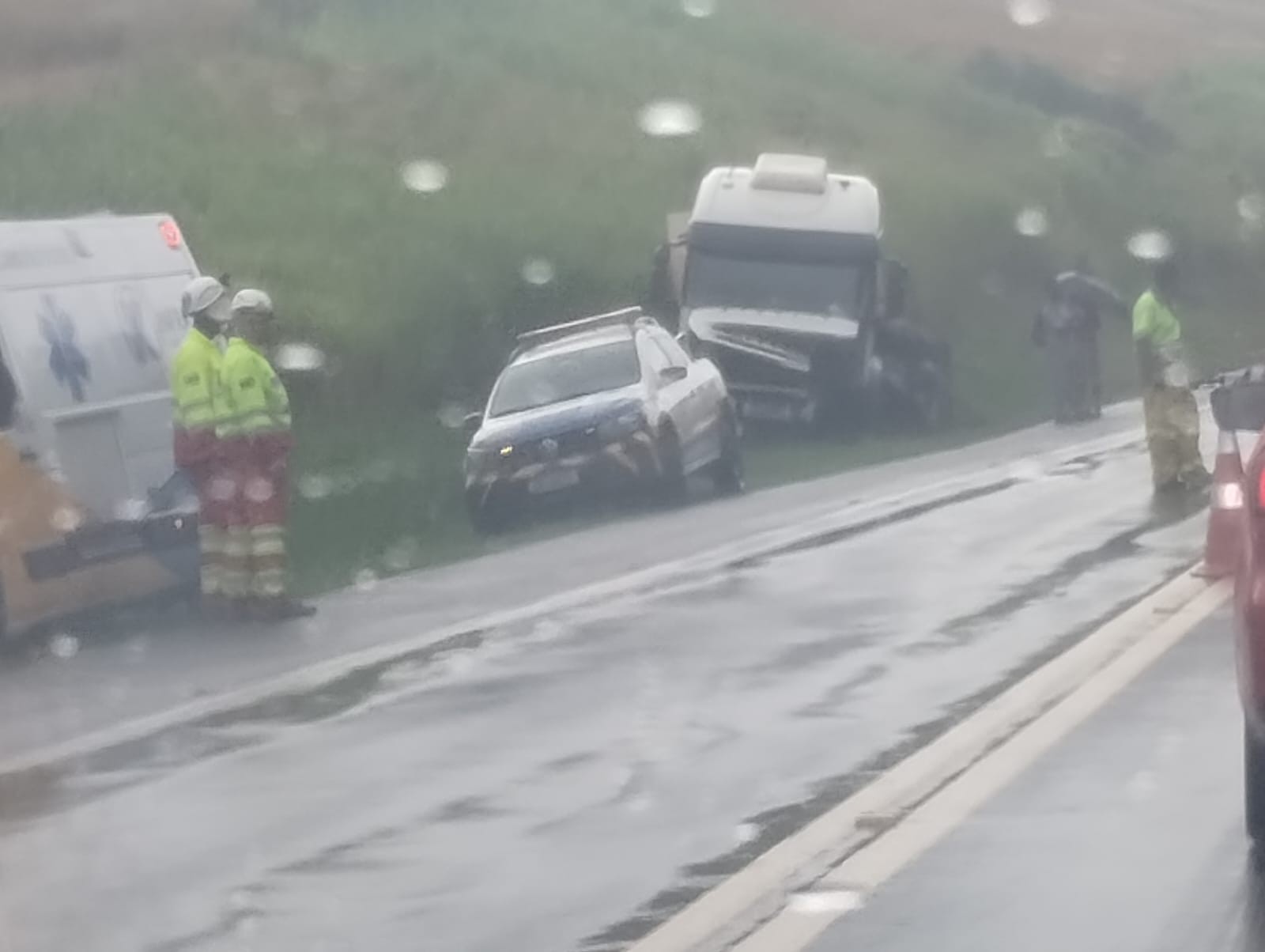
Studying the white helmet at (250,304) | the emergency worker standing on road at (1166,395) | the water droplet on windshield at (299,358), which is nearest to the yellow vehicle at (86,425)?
the white helmet at (250,304)

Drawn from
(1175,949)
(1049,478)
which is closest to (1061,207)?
(1049,478)

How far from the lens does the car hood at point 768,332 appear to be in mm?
31422

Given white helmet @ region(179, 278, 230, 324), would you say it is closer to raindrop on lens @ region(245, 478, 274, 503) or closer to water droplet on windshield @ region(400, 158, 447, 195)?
raindrop on lens @ region(245, 478, 274, 503)

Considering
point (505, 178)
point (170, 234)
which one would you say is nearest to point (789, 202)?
point (505, 178)

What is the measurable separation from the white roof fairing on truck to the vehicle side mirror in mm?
544

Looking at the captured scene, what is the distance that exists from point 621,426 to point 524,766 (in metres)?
12.6

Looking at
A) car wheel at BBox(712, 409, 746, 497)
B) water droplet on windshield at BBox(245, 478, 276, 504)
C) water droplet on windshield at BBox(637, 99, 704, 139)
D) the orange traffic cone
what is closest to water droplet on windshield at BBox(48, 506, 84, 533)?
water droplet on windshield at BBox(245, 478, 276, 504)

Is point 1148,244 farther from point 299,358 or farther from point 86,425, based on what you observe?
point 86,425

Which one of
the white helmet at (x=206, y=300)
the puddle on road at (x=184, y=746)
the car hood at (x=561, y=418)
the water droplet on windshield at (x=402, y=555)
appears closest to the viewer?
the puddle on road at (x=184, y=746)

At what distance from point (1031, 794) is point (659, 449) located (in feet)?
44.6

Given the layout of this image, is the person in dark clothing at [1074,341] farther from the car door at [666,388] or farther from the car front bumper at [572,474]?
the car front bumper at [572,474]

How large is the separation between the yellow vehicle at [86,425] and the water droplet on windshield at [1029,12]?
217 feet

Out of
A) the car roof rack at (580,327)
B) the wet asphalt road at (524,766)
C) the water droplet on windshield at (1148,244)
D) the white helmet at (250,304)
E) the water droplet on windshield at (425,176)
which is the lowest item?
the wet asphalt road at (524,766)

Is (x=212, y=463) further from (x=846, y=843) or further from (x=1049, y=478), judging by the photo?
(x=1049, y=478)
